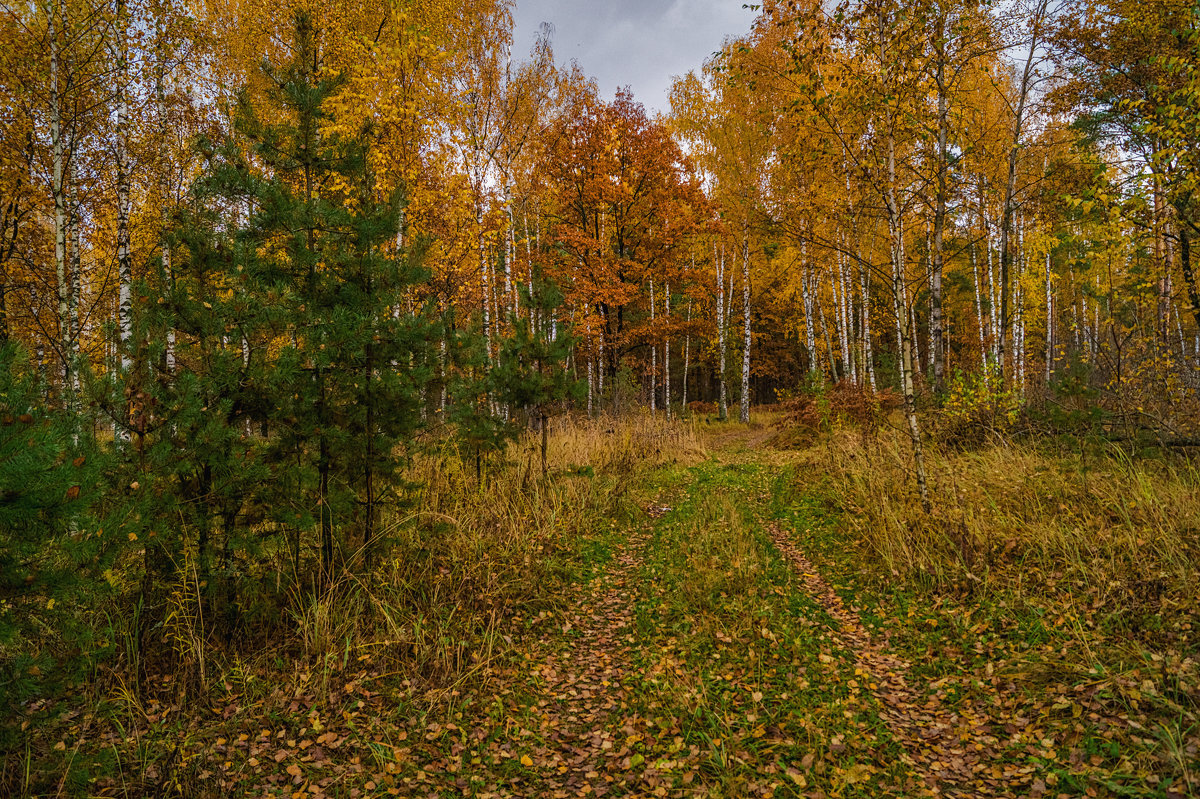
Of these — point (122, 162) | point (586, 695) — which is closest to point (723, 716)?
point (586, 695)

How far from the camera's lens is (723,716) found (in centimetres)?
345

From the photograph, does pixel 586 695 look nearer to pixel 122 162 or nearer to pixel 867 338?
pixel 122 162

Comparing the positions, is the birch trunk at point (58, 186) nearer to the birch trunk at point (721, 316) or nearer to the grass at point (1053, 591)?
the grass at point (1053, 591)

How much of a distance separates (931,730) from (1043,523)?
3008 millimetres

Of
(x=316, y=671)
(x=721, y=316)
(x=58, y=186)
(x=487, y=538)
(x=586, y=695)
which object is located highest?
(x=721, y=316)

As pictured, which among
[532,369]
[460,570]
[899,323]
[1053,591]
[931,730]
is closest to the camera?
[931,730]

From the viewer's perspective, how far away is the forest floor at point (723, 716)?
282 centimetres

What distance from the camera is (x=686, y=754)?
3.16m

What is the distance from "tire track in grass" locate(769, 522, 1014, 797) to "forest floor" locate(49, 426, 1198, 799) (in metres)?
0.01

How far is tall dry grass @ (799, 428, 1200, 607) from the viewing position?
4199 mm

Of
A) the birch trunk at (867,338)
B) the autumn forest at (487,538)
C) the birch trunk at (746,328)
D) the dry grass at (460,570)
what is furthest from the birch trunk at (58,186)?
the birch trunk at (746,328)

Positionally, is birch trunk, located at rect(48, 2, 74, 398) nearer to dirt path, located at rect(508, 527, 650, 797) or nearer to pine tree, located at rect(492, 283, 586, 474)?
pine tree, located at rect(492, 283, 586, 474)

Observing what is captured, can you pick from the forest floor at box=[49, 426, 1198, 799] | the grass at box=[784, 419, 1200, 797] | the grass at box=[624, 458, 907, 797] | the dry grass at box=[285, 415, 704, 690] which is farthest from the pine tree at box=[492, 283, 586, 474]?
the grass at box=[784, 419, 1200, 797]

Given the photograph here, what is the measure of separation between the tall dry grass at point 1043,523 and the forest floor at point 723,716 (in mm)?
605
